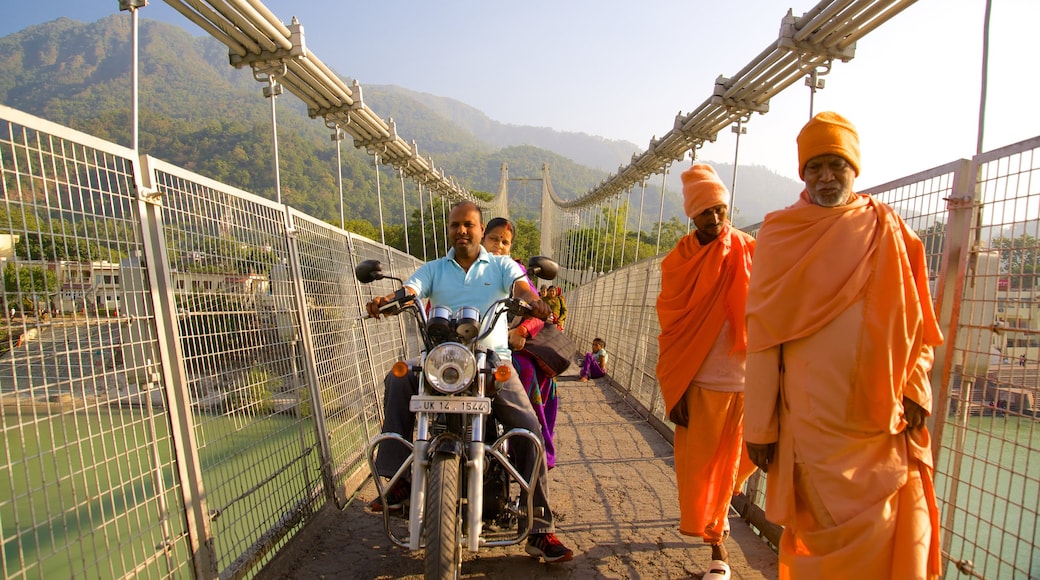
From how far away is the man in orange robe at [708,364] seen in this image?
340 centimetres

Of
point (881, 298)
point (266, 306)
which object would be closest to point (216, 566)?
point (266, 306)

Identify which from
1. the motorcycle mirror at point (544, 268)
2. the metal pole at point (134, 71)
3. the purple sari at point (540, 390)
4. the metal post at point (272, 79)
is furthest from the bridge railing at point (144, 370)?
the metal post at point (272, 79)

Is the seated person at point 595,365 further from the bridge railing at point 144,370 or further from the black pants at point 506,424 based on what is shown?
the black pants at point 506,424

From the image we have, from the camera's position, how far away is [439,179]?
17.2m

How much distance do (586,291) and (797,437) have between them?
17390 mm

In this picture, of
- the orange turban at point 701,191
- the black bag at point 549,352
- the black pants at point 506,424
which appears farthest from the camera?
the black bag at point 549,352

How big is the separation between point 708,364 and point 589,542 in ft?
3.71

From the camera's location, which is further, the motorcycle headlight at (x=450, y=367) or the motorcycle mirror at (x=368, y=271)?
the motorcycle mirror at (x=368, y=271)

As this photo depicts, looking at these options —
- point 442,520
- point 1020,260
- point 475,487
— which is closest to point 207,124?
point 475,487

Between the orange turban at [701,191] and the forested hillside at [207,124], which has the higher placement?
the forested hillside at [207,124]

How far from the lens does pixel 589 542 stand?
373 centimetres

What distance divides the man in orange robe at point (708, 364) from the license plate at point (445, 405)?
1.21 m

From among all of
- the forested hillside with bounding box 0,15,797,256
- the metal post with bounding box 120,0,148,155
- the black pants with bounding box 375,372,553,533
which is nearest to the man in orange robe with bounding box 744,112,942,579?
the black pants with bounding box 375,372,553,533

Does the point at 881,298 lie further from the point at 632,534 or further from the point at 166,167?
the point at 166,167
